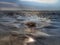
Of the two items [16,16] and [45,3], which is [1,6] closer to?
[16,16]

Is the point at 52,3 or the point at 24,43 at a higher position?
the point at 52,3

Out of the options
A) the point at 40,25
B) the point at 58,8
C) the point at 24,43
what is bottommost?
the point at 24,43

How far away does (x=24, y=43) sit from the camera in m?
1.24

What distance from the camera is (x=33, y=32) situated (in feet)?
4.18

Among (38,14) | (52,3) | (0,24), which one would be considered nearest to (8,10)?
(0,24)

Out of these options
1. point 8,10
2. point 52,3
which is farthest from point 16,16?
point 52,3

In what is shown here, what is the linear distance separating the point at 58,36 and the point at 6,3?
1.88 feet

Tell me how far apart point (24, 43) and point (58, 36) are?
0.32 metres

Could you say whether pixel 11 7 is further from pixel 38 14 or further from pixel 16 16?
Result: pixel 38 14

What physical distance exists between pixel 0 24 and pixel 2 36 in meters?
0.12

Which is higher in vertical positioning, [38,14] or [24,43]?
[38,14]

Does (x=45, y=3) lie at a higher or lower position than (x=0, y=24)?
higher

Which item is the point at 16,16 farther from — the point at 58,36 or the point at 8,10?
the point at 58,36

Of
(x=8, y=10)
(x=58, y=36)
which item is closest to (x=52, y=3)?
(x=58, y=36)
